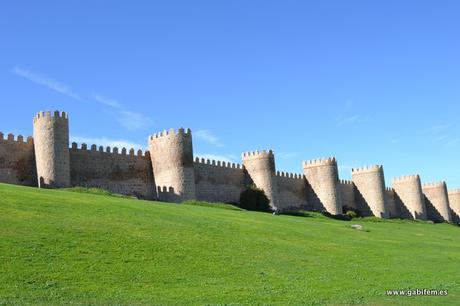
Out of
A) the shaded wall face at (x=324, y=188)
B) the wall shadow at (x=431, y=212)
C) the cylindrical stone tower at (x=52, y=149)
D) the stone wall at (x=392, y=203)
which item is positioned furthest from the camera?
the wall shadow at (x=431, y=212)

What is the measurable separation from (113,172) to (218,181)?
10.4m

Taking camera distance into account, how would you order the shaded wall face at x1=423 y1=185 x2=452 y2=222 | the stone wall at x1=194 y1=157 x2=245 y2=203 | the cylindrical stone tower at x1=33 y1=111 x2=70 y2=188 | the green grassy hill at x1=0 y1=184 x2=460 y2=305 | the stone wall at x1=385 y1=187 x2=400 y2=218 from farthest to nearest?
the shaded wall face at x1=423 y1=185 x2=452 y2=222 < the stone wall at x1=385 y1=187 x2=400 y2=218 < the stone wall at x1=194 y1=157 x2=245 y2=203 < the cylindrical stone tower at x1=33 y1=111 x2=70 y2=188 < the green grassy hill at x1=0 y1=184 x2=460 y2=305

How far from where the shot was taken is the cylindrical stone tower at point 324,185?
58281mm

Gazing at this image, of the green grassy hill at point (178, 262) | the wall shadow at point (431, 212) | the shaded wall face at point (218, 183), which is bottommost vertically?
the green grassy hill at point (178, 262)

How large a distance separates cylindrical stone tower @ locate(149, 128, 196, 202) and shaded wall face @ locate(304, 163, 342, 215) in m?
20.0

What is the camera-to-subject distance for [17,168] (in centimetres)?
3625

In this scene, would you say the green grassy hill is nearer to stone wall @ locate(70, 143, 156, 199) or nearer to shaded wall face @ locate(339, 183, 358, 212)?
stone wall @ locate(70, 143, 156, 199)

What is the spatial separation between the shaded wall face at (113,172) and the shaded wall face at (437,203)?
44.2 m

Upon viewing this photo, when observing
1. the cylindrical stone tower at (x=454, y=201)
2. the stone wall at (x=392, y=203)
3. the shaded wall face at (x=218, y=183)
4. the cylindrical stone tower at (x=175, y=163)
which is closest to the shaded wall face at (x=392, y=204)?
the stone wall at (x=392, y=203)

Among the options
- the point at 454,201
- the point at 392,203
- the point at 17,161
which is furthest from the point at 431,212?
the point at 17,161

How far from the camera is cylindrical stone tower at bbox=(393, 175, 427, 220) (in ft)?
234

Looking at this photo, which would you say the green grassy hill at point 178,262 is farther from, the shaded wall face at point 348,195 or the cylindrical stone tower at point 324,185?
the shaded wall face at point 348,195

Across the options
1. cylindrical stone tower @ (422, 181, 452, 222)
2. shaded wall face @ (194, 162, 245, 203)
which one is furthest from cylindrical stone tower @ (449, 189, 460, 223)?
shaded wall face @ (194, 162, 245, 203)

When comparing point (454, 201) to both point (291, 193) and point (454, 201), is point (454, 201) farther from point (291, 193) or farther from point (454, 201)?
point (291, 193)
